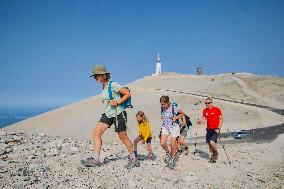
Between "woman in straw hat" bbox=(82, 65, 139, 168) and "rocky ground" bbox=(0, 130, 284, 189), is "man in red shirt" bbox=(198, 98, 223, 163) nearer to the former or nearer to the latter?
"rocky ground" bbox=(0, 130, 284, 189)

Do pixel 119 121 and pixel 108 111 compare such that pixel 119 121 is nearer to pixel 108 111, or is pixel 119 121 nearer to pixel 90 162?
pixel 108 111

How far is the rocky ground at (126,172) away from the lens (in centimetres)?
852

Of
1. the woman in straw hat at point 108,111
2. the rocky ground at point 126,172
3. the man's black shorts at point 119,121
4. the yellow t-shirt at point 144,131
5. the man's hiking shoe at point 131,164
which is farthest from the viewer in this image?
the yellow t-shirt at point 144,131

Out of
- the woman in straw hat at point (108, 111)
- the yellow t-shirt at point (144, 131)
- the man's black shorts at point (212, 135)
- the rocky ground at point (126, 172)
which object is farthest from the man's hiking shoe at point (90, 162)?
the man's black shorts at point (212, 135)

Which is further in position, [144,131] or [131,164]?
[144,131]

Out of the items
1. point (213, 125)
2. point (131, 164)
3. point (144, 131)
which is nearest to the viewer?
point (131, 164)

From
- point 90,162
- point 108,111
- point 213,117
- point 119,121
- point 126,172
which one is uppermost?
point 108,111

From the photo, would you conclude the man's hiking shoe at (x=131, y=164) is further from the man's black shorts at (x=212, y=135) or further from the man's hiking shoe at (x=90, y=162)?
the man's black shorts at (x=212, y=135)

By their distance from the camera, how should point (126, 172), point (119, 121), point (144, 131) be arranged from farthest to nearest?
Result: point (144, 131)
point (119, 121)
point (126, 172)

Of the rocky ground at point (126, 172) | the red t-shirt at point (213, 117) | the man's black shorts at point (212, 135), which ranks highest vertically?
the red t-shirt at point (213, 117)

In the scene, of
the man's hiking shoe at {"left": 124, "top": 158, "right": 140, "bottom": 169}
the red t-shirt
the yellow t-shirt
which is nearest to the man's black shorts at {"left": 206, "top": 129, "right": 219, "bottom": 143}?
the red t-shirt

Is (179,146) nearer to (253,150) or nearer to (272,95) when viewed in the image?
(253,150)

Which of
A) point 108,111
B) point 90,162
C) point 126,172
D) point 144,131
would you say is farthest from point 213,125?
point 90,162

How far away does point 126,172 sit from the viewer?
943cm
